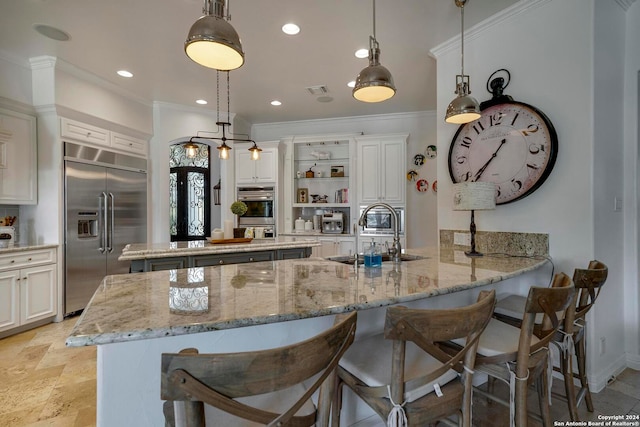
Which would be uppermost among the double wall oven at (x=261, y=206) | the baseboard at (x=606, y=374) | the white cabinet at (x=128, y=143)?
the white cabinet at (x=128, y=143)

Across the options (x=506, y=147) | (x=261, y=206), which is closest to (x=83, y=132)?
(x=261, y=206)

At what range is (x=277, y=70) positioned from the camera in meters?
3.71

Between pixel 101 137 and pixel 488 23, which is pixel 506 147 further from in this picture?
pixel 101 137

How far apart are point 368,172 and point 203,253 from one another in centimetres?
308

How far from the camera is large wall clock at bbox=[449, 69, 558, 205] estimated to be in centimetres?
234

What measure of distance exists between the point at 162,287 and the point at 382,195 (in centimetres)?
410

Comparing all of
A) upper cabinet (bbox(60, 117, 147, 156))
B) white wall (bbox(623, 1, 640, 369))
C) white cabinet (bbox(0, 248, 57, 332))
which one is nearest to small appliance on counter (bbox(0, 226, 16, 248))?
white cabinet (bbox(0, 248, 57, 332))

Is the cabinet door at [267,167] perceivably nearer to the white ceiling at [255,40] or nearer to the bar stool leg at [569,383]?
the white ceiling at [255,40]

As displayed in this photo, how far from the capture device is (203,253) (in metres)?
2.96

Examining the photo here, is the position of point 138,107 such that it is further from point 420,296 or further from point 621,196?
point 621,196

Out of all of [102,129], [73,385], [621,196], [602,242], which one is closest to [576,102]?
[621,196]

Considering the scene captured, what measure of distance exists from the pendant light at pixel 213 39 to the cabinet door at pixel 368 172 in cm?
366

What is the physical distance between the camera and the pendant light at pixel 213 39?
4.63ft

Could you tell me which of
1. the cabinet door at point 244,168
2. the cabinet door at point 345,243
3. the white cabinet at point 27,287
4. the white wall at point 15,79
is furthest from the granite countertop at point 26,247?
the cabinet door at point 345,243
